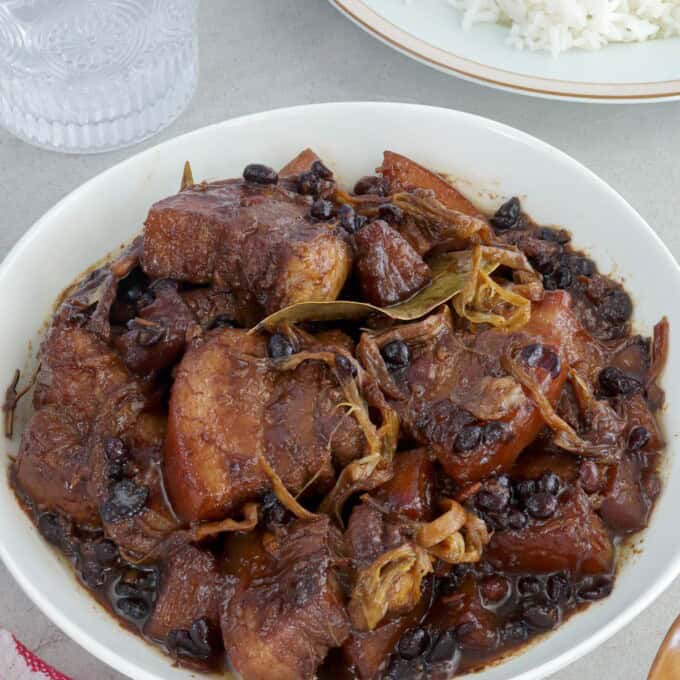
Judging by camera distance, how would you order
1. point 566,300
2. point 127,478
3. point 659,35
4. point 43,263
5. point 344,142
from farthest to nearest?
1. point 659,35
2. point 344,142
3. point 43,263
4. point 566,300
5. point 127,478

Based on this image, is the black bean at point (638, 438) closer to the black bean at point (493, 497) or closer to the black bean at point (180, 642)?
the black bean at point (493, 497)

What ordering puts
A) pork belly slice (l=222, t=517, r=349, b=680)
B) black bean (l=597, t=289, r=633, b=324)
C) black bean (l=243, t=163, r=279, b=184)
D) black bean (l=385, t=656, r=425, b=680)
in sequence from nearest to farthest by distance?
pork belly slice (l=222, t=517, r=349, b=680), black bean (l=385, t=656, r=425, b=680), black bean (l=243, t=163, r=279, b=184), black bean (l=597, t=289, r=633, b=324)

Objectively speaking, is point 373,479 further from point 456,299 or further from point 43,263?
A: point 43,263

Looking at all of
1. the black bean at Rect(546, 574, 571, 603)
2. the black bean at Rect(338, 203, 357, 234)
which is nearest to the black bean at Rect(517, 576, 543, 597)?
the black bean at Rect(546, 574, 571, 603)

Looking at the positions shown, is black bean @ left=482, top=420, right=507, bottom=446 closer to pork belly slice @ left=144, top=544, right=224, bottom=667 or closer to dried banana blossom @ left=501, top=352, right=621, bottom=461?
dried banana blossom @ left=501, top=352, right=621, bottom=461

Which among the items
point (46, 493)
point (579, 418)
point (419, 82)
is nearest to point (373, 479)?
point (579, 418)

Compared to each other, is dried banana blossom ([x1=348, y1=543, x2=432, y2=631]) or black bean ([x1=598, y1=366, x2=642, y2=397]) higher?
black bean ([x1=598, y1=366, x2=642, y2=397])

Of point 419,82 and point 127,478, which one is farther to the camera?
point 419,82
